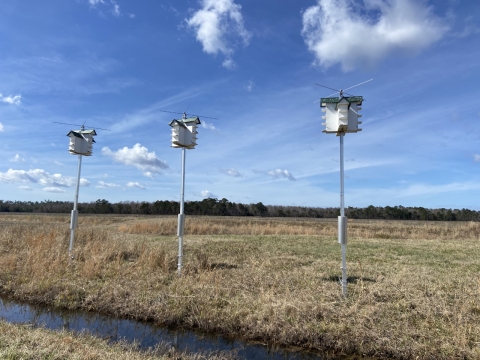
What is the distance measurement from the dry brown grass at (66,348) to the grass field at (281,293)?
51.6 inches

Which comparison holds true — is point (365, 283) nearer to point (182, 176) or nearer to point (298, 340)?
point (298, 340)

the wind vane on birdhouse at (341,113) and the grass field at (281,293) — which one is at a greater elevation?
the wind vane on birdhouse at (341,113)

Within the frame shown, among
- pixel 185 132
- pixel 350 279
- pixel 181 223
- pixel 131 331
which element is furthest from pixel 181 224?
pixel 350 279

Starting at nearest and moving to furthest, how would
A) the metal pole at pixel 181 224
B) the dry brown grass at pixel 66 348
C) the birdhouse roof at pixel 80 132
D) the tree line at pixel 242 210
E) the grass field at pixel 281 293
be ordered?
the dry brown grass at pixel 66 348 → the grass field at pixel 281 293 → the metal pole at pixel 181 224 → the birdhouse roof at pixel 80 132 → the tree line at pixel 242 210

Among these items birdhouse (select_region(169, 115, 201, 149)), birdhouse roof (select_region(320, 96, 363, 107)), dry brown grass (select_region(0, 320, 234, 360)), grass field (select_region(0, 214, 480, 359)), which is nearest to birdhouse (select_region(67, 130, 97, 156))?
grass field (select_region(0, 214, 480, 359))

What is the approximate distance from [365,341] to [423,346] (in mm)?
780

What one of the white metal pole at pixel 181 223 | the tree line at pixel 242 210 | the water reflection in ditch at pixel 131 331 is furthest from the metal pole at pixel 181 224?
the tree line at pixel 242 210

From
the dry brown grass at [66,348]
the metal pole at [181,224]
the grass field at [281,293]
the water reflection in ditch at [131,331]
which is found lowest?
the water reflection in ditch at [131,331]

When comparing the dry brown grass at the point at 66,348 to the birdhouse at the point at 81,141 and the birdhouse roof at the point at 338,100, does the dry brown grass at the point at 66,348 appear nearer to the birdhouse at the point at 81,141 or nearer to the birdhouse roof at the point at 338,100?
the birdhouse roof at the point at 338,100

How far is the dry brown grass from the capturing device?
4203 millimetres

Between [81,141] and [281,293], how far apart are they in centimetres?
795

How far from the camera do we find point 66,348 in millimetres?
4465

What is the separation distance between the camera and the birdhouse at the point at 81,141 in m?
10.7

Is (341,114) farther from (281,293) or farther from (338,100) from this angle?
(281,293)
